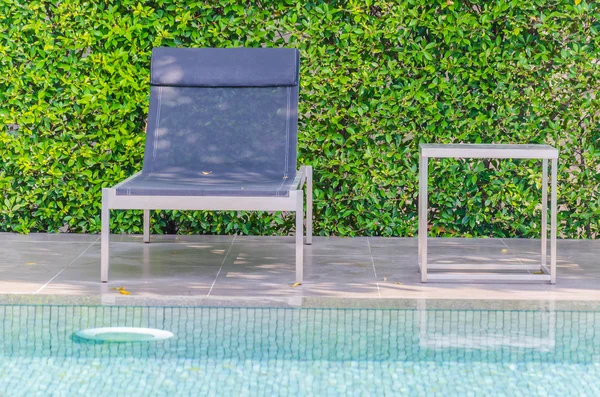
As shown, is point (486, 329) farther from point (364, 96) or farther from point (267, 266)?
point (364, 96)

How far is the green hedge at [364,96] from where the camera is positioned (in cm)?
667

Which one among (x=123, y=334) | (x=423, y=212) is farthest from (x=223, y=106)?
(x=123, y=334)

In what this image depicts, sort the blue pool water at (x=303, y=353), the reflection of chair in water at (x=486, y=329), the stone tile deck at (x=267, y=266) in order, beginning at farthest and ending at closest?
the stone tile deck at (x=267, y=266)
the reflection of chair in water at (x=486, y=329)
the blue pool water at (x=303, y=353)

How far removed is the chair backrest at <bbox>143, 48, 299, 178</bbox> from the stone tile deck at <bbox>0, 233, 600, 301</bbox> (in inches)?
24.2

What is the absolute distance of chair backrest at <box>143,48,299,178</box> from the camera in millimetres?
6355

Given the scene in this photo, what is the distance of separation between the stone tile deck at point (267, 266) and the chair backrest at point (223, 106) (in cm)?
61

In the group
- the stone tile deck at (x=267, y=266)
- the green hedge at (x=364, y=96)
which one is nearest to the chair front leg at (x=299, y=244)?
the stone tile deck at (x=267, y=266)

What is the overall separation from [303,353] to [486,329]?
0.87m

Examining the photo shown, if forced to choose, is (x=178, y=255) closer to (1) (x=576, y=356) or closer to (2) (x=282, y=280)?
(2) (x=282, y=280)

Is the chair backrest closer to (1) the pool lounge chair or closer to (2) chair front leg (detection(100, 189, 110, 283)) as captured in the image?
(1) the pool lounge chair

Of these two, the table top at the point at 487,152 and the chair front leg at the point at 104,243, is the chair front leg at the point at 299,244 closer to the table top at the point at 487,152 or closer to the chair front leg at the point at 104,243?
the table top at the point at 487,152

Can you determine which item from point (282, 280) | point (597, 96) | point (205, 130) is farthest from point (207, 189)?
point (597, 96)

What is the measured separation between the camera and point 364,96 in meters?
6.79

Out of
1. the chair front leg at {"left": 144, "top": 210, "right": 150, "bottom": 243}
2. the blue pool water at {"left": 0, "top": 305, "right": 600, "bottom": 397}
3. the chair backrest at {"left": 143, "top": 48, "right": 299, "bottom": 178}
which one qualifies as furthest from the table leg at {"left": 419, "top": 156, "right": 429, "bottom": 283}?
the chair front leg at {"left": 144, "top": 210, "right": 150, "bottom": 243}
